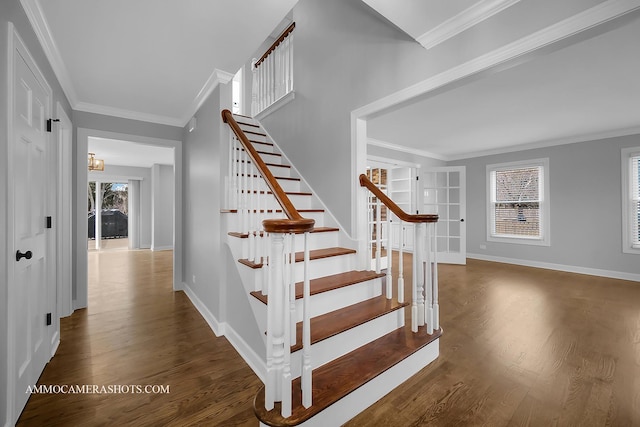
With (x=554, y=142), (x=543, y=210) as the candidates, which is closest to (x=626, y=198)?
(x=543, y=210)

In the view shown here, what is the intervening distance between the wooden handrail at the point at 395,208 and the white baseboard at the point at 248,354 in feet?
4.80

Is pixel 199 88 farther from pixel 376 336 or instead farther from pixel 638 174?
pixel 638 174

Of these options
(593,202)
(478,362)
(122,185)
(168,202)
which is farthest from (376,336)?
(122,185)

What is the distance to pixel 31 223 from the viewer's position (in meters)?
1.77

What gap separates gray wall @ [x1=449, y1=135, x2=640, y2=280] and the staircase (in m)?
4.67

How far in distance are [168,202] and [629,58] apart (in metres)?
9.14

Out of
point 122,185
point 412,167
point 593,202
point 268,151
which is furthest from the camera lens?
point 122,185

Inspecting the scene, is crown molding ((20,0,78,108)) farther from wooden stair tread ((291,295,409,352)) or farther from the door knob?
wooden stair tread ((291,295,409,352))

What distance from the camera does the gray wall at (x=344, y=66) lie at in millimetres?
1656

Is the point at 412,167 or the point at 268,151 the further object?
the point at 412,167

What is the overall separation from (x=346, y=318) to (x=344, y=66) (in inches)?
94.6

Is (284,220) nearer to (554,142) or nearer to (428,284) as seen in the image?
(428,284)

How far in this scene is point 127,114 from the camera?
350cm

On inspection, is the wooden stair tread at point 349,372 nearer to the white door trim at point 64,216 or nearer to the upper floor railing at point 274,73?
the white door trim at point 64,216
